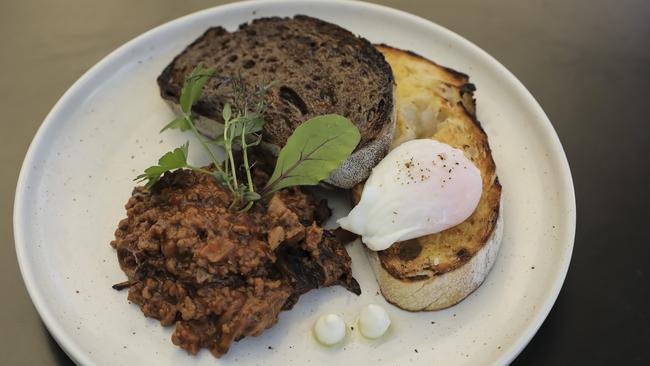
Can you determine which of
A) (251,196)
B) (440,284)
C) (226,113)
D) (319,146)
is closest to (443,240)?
(440,284)

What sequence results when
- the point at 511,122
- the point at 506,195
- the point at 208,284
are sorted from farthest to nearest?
the point at 511,122, the point at 506,195, the point at 208,284

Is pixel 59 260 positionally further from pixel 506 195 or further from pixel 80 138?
pixel 506 195

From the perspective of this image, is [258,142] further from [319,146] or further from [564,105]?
[564,105]

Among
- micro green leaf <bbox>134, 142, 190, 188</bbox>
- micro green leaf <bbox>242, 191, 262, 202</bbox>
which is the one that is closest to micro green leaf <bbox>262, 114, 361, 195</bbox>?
micro green leaf <bbox>242, 191, 262, 202</bbox>

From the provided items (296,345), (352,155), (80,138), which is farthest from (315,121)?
(80,138)

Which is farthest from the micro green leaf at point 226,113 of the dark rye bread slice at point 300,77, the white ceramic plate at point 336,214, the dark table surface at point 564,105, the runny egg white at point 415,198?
the dark table surface at point 564,105

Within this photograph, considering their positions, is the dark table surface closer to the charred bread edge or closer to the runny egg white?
the charred bread edge
